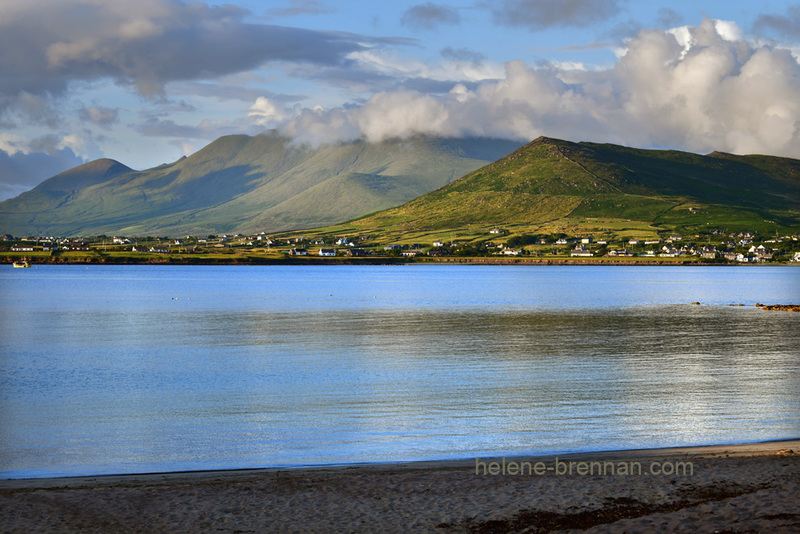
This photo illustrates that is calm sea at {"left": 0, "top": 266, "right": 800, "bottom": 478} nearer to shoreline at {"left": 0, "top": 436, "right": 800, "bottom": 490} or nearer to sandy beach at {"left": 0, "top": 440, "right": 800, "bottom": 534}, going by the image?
shoreline at {"left": 0, "top": 436, "right": 800, "bottom": 490}

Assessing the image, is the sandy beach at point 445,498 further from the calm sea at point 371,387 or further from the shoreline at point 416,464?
the calm sea at point 371,387

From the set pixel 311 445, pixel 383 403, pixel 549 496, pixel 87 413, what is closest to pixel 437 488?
pixel 549 496

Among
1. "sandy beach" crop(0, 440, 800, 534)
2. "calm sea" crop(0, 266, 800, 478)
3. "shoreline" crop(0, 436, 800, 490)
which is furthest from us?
"calm sea" crop(0, 266, 800, 478)

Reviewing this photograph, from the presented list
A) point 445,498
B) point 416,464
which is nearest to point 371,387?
point 416,464

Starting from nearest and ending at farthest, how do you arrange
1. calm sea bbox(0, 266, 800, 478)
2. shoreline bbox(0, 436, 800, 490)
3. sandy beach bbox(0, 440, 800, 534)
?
sandy beach bbox(0, 440, 800, 534) → shoreline bbox(0, 436, 800, 490) → calm sea bbox(0, 266, 800, 478)

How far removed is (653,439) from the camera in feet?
75.6

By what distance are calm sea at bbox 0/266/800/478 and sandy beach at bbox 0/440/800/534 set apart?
2.43 m

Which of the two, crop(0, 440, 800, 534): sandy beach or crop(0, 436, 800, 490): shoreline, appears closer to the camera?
crop(0, 440, 800, 534): sandy beach

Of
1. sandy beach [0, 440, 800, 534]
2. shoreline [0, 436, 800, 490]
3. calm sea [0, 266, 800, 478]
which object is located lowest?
calm sea [0, 266, 800, 478]

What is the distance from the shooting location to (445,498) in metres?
15.8

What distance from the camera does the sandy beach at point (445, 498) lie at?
551 inches

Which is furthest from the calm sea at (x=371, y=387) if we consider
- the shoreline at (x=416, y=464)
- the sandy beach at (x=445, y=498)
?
the sandy beach at (x=445, y=498)

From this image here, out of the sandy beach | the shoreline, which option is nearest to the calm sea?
the shoreline

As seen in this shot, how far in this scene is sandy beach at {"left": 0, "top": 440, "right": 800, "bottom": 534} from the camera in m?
14.0
